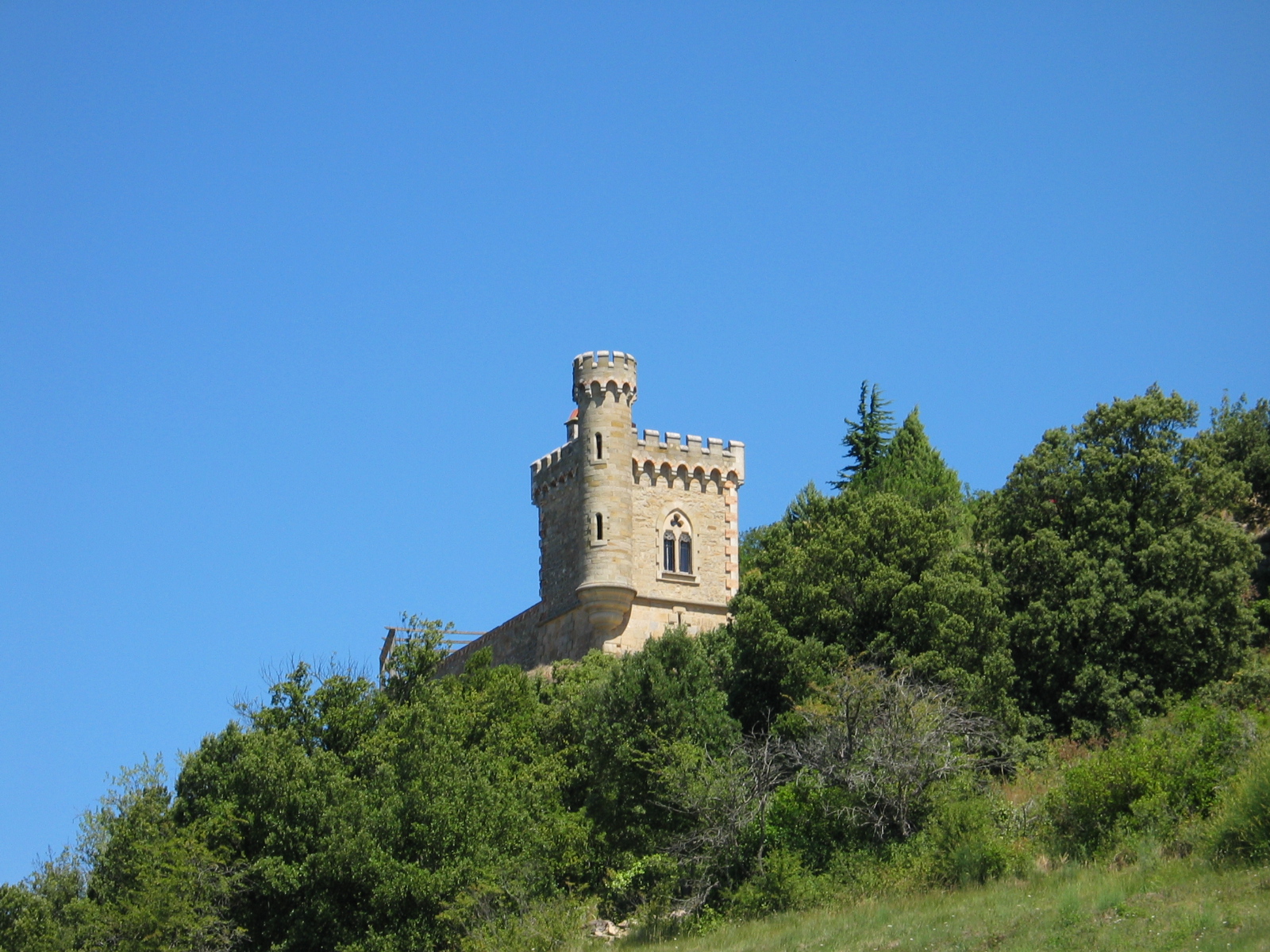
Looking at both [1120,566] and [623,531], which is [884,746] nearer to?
[1120,566]

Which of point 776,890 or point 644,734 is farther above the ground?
point 644,734

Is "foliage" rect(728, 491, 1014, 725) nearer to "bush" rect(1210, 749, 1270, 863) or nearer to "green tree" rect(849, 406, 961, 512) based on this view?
"bush" rect(1210, 749, 1270, 863)

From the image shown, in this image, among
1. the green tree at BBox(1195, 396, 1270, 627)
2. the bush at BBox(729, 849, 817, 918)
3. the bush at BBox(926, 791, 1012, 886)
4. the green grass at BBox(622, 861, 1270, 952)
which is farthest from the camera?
the green tree at BBox(1195, 396, 1270, 627)

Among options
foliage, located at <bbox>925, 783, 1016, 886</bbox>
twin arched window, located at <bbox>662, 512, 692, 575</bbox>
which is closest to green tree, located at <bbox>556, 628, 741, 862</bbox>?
foliage, located at <bbox>925, 783, 1016, 886</bbox>

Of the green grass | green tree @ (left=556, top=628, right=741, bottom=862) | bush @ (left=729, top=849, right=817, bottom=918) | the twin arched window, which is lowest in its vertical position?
the green grass

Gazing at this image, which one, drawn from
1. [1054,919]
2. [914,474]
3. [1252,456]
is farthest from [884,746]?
[914,474]

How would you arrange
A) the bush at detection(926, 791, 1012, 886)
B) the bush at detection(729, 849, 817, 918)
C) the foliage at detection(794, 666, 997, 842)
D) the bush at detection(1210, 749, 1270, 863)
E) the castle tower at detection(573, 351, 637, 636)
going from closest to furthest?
the bush at detection(1210, 749, 1270, 863) < the bush at detection(926, 791, 1012, 886) < the bush at detection(729, 849, 817, 918) < the foliage at detection(794, 666, 997, 842) < the castle tower at detection(573, 351, 637, 636)

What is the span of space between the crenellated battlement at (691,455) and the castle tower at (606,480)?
0.58 meters

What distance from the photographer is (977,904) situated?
1065 inches

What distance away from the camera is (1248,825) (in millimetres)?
26031

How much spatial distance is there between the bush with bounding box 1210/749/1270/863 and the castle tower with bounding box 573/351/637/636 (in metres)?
25.4

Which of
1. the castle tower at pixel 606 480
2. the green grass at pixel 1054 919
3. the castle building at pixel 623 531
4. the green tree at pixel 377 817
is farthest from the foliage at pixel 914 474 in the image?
the green grass at pixel 1054 919

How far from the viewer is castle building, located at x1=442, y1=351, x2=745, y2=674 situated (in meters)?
51.0

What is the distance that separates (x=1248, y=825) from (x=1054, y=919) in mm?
3414
